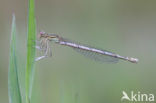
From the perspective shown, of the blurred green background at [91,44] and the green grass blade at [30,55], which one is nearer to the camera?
the green grass blade at [30,55]

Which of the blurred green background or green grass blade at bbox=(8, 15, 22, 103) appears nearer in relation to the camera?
green grass blade at bbox=(8, 15, 22, 103)

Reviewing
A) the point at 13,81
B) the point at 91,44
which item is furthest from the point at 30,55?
the point at 91,44

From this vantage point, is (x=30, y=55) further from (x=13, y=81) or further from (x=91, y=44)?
(x=91, y=44)

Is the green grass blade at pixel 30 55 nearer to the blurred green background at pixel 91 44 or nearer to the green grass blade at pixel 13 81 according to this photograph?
the green grass blade at pixel 13 81

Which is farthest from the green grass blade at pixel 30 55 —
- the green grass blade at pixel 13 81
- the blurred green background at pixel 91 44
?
the blurred green background at pixel 91 44

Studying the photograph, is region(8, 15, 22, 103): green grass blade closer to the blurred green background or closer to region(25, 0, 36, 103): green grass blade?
region(25, 0, 36, 103): green grass blade

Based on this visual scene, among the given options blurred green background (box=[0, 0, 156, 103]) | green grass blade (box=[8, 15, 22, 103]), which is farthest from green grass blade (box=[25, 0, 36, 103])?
blurred green background (box=[0, 0, 156, 103])

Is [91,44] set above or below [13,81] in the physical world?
above

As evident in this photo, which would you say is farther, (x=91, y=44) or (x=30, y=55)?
(x=91, y=44)
